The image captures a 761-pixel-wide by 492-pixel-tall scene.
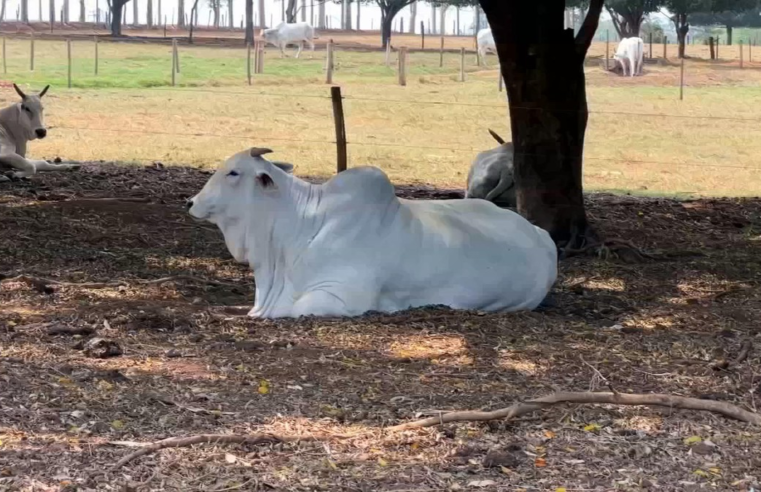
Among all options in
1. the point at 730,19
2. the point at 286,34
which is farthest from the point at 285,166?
the point at 730,19

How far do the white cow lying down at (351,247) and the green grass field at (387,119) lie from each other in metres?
6.78

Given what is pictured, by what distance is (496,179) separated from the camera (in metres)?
10.5

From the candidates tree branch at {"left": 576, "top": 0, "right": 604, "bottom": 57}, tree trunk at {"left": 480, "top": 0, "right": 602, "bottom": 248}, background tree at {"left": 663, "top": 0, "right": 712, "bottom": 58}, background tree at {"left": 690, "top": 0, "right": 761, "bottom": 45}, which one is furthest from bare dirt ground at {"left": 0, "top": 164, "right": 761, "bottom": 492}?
background tree at {"left": 690, "top": 0, "right": 761, "bottom": 45}

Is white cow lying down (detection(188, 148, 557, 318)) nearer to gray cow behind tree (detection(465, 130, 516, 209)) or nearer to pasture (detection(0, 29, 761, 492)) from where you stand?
pasture (detection(0, 29, 761, 492))

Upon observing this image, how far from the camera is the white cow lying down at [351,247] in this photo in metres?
6.30

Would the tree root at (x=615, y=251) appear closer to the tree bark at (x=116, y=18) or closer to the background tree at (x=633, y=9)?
the background tree at (x=633, y=9)

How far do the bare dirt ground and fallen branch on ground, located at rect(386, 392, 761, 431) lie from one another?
4 centimetres

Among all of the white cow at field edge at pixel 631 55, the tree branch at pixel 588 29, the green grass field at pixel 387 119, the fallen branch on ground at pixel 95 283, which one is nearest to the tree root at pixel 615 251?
the tree branch at pixel 588 29

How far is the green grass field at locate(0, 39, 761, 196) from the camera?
49.0 ft

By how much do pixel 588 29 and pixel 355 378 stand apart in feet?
15.6

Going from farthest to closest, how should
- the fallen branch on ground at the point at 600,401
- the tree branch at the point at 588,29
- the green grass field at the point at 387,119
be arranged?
the green grass field at the point at 387,119, the tree branch at the point at 588,29, the fallen branch on ground at the point at 600,401

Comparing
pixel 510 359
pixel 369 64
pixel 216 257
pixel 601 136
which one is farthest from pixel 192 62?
pixel 510 359

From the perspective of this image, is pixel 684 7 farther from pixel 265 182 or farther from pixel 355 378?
pixel 355 378

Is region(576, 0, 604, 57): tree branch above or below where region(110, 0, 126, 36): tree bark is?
below
